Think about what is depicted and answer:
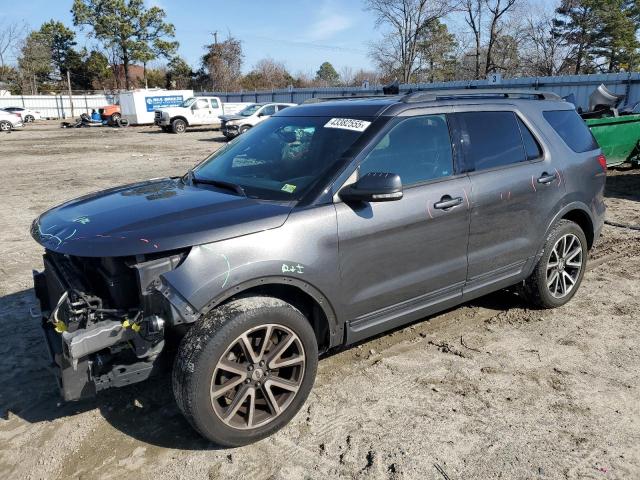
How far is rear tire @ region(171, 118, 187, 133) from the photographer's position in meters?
29.7

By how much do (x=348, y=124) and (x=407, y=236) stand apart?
87 cm

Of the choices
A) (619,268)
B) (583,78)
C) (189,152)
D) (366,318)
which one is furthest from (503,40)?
(366,318)

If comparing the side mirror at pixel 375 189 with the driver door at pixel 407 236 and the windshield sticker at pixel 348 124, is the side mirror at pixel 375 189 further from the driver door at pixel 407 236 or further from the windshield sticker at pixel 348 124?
the windshield sticker at pixel 348 124

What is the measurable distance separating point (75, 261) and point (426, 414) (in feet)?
7.67

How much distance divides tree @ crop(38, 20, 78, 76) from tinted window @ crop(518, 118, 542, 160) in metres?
72.3

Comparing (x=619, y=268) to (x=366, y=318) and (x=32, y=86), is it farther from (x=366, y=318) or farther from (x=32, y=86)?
(x=32, y=86)

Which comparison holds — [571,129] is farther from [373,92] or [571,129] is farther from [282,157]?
[373,92]

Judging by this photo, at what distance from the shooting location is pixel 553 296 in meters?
4.72

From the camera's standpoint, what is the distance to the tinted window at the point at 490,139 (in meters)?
3.95

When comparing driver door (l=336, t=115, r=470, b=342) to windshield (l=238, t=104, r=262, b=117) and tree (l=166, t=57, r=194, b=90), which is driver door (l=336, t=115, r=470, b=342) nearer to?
windshield (l=238, t=104, r=262, b=117)

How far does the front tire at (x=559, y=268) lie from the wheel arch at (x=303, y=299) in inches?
83.2

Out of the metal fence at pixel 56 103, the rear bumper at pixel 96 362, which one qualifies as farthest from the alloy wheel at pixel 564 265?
the metal fence at pixel 56 103

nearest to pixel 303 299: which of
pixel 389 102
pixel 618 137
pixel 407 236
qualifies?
pixel 407 236

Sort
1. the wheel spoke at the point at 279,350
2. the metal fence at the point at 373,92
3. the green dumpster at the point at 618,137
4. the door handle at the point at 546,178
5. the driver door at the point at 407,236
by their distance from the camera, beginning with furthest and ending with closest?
the metal fence at the point at 373,92
the green dumpster at the point at 618,137
the door handle at the point at 546,178
the driver door at the point at 407,236
the wheel spoke at the point at 279,350
